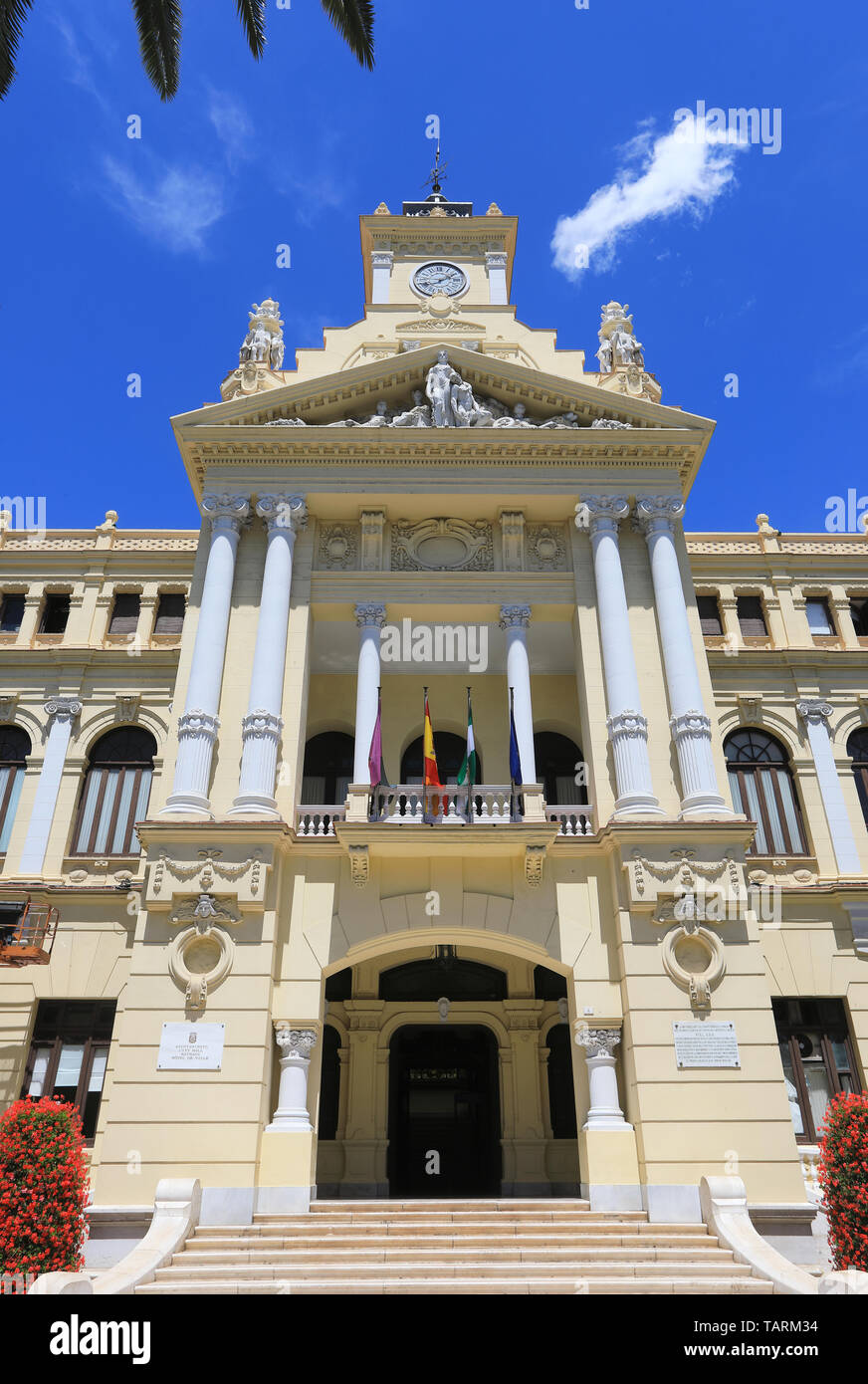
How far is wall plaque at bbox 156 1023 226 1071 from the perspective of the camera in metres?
16.5

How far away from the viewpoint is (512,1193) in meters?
20.9

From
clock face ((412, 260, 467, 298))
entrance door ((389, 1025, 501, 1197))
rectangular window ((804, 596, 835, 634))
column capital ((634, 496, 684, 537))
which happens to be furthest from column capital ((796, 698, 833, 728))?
clock face ((412, 260, 467, 298))

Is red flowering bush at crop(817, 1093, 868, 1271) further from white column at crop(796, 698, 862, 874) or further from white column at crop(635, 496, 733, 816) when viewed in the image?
white column at crop(796, 698, 862, 874)

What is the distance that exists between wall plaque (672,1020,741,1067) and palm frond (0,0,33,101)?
57.1ft

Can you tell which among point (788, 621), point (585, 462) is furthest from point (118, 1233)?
point (788, 621)

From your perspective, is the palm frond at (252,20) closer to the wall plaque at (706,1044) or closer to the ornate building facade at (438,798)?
the ornate building facade at (438,798)

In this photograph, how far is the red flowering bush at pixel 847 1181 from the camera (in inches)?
512

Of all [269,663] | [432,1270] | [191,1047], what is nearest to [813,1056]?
[432,1270]

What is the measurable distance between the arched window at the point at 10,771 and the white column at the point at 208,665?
855 cm

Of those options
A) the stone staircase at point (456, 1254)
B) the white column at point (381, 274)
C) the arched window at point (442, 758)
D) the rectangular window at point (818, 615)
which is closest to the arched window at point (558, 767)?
the arched window at point (442, 758)

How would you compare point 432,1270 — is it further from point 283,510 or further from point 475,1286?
point 283,510
